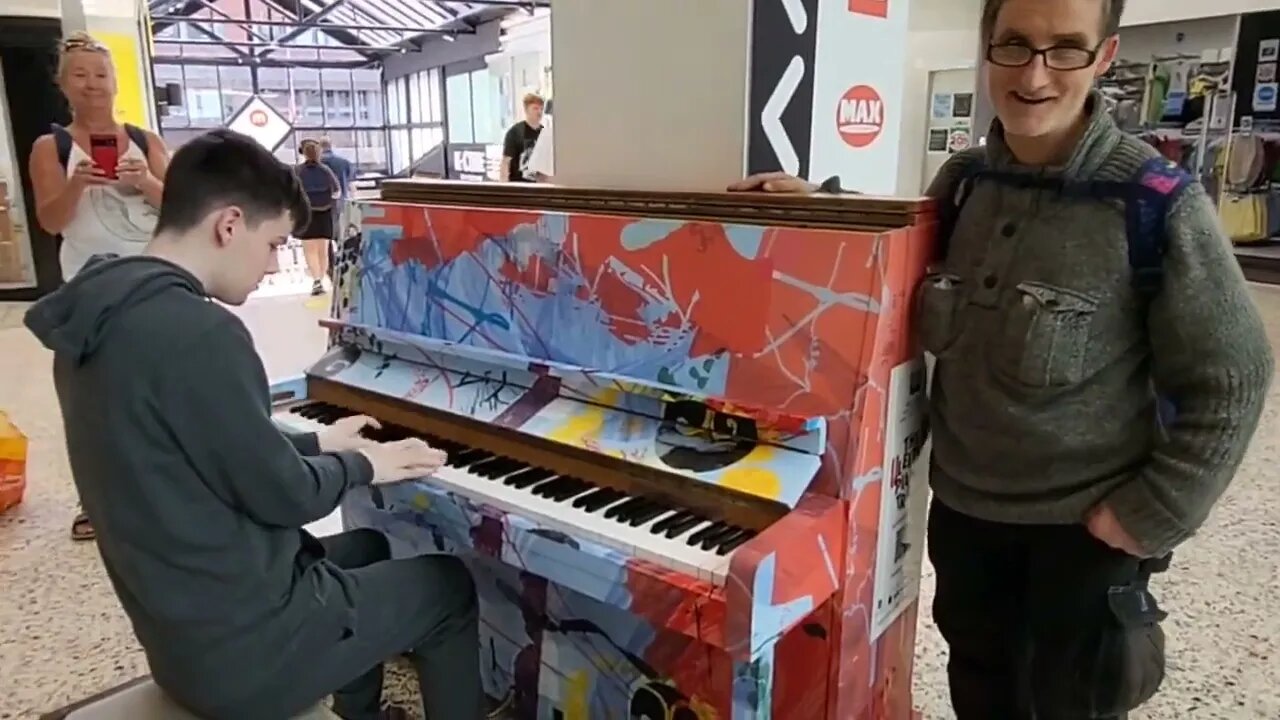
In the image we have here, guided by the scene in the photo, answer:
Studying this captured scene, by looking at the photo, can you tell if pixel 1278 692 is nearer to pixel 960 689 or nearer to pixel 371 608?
pixel 960 689

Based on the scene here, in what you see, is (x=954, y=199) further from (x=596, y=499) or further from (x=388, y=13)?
(x=388, y=13)

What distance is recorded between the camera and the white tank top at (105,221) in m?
2.61

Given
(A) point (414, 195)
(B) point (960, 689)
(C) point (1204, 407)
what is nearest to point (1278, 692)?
(B) point (960, 689)

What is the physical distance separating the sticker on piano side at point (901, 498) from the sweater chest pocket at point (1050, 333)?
8.6 inches

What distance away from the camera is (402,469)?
1582 mm

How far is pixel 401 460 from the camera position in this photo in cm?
159

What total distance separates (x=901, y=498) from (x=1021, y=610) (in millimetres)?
254

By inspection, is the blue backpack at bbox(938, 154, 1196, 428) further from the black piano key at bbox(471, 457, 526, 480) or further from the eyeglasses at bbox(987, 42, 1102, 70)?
the black piano key at bbox(471, 457, 526, 480)

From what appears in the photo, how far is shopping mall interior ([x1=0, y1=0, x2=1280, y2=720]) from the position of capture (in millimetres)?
1414

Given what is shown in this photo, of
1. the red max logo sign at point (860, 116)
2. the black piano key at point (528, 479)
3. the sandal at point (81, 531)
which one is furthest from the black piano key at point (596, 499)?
the sandal at point (81, 531)

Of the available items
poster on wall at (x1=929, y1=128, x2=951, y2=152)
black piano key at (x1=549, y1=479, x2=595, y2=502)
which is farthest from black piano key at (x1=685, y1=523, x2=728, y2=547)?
poster on wall at (x1=929, y1=128, x2=951, y2=152)

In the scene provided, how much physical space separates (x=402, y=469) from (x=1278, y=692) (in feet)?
6.97

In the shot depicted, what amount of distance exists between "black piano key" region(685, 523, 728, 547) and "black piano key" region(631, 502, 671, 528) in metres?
0.08

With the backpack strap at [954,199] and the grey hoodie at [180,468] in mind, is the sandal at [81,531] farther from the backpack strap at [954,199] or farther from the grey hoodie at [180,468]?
the backpack strap at [954,199]
